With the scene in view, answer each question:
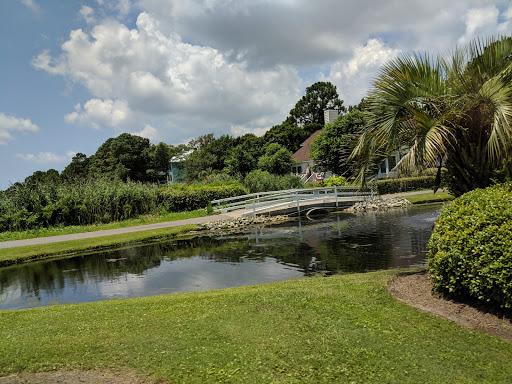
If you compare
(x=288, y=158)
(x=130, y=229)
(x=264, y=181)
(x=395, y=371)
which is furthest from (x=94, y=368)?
(x=288, y=158)

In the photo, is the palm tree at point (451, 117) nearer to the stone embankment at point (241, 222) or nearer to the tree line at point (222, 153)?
the stone embankment at point (241, 222)

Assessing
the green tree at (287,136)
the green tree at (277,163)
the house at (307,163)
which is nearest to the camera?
the green tree at (277,163)

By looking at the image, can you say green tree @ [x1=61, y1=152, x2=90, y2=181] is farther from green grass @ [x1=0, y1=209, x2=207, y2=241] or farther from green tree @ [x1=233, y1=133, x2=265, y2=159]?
green grass @ [x1=0, y1=209, x2=207, y2=241]

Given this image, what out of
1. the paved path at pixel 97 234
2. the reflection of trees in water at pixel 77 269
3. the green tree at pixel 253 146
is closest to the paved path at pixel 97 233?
the paved path at pixel 97 234

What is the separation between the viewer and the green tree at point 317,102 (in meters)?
75.4

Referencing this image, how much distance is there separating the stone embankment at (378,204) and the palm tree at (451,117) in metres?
18.9

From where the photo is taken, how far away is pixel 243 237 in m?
18.2

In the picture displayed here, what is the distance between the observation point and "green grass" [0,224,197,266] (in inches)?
619

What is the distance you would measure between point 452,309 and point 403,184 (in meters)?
30.4

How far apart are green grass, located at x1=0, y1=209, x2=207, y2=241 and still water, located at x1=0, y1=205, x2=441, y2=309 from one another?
6.04 m

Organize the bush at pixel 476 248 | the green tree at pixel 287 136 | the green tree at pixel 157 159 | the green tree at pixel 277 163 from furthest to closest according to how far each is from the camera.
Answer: the green tree at pixel 157 159 < the green tree at pixel 287 136 < the green tree at pixel 277 163 < the bush at pixel 476 248

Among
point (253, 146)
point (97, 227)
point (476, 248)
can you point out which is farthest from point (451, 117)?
point (253, 146)

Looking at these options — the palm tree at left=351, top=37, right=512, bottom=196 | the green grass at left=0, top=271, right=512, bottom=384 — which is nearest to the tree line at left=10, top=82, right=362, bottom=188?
the palm tree at left=351, top=37, right=512, bottom=196

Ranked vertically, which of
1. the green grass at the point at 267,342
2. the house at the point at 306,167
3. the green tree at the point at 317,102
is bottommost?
the green grass at the point at 267,342
